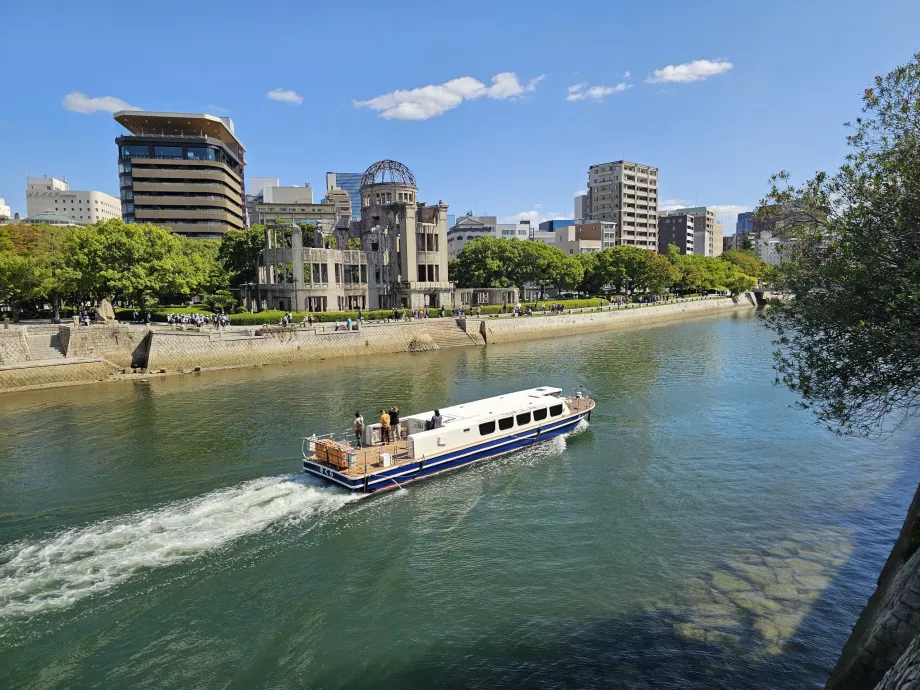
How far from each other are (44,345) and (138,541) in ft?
149

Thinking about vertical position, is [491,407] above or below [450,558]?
above

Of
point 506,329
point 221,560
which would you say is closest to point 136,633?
point 221,560

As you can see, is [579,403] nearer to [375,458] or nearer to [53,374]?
[375,458]

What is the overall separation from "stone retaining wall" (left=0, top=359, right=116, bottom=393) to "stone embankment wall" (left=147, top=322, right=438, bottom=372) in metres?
4.55

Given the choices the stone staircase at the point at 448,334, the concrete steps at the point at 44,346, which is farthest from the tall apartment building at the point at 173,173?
the concrete steps at the point at 44,346

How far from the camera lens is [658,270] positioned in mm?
134875

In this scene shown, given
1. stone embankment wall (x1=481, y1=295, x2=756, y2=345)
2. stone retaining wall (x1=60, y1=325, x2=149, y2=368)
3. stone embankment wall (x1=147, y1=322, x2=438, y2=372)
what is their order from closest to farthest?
stone retaining wall (x1=60, y1=325, x2=149, y2=368)
stone embankment wall (x1=147, y1=322, x2=438, y2=372)
stone embankment wall (x1=481, y1=295, x2=756, y2=345)

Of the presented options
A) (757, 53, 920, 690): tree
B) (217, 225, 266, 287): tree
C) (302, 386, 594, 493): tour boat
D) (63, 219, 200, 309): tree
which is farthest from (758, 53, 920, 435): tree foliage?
(217, 225, 266, 287): tree

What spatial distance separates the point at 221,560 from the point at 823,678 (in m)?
19.0

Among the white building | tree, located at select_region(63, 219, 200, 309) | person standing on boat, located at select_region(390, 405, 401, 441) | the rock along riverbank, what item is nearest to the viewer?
person standing on boat, located at select_region(390, 405, 401, 441)

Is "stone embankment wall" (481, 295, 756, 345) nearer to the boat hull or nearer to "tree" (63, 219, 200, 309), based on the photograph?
"tree" (63, 219, 200, 309)

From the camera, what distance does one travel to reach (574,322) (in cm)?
9775

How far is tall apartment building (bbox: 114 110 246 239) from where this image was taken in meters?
151

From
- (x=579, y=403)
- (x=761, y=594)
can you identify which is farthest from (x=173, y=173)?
(x=761, y=594)
